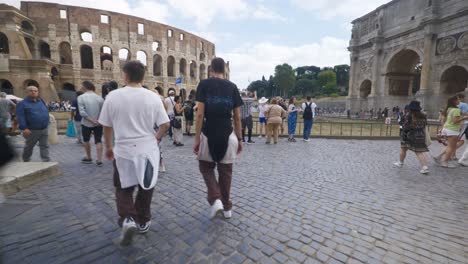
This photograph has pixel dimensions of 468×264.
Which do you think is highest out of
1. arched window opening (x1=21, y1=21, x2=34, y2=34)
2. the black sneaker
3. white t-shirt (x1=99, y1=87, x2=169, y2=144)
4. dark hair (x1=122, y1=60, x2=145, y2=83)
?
arched window opening (x1=21, y1=21, x2=34, y2=34)

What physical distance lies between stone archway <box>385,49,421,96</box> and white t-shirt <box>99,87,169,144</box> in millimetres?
36070

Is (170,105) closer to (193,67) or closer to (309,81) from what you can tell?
(193,67)

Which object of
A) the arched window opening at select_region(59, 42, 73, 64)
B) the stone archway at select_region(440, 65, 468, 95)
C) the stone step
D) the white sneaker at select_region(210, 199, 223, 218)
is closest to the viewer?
the white sneaker at select_region(210, 199, 223, 218)

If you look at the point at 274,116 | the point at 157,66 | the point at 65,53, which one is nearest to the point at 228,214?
the point at 274,116

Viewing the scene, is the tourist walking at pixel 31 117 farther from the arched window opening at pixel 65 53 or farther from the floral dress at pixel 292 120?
the arched window opening at pixel 65 53

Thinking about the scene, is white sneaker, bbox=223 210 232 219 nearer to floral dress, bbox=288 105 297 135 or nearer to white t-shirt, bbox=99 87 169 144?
white t-shirt, bbox=99 87 169 144

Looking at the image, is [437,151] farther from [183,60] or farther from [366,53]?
[183,60]

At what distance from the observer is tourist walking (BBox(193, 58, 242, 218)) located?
106 inches

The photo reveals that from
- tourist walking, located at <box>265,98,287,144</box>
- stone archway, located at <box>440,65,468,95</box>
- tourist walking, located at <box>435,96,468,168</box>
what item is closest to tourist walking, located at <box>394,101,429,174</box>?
tourist walking, located at <box>435,96,468,168</box>

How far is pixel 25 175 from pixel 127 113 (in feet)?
10.2

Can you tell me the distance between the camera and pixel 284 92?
3369 inches

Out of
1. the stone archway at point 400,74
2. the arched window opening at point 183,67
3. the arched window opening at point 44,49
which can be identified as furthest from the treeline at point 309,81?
the arched window opening at point 44,49

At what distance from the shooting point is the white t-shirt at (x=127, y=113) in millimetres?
2229

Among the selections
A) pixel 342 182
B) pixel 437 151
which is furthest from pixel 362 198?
pixel 437 151
